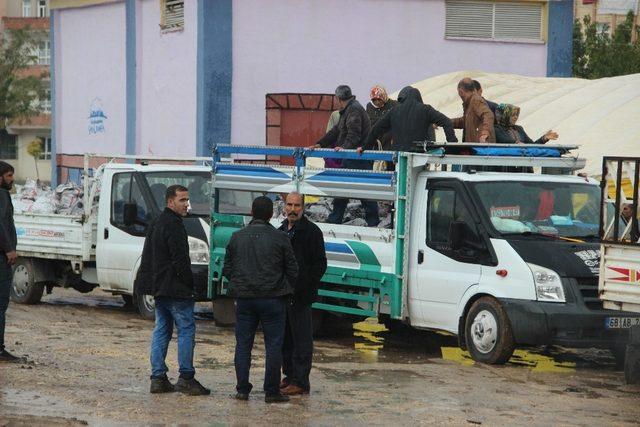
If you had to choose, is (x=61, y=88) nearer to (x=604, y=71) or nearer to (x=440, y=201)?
(x=604, y=71)

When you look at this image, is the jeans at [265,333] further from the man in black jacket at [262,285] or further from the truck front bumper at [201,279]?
the truck front bumper at [201,279]

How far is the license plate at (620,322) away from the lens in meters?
13.2

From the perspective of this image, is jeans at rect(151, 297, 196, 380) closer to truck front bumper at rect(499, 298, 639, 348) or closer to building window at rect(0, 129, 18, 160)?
truck front bumper at rect(499, 298, 639, 348)

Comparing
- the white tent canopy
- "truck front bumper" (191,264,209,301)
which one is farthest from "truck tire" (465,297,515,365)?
the white tent canopy

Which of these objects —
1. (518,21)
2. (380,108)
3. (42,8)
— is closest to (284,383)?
(380,108)

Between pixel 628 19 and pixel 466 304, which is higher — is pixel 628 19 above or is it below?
above

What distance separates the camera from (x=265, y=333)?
10984 mm

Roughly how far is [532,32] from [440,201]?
54.0ft

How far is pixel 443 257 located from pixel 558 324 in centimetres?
152

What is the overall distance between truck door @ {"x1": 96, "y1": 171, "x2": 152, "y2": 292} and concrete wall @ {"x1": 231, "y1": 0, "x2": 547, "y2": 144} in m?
10.3

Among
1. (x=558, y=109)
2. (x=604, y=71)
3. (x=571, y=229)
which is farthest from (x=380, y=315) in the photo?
(x=604, y=71)

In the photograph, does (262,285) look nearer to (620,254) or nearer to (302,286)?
(302,286)

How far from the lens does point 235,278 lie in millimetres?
10906

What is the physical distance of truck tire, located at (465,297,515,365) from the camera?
1326 cm
